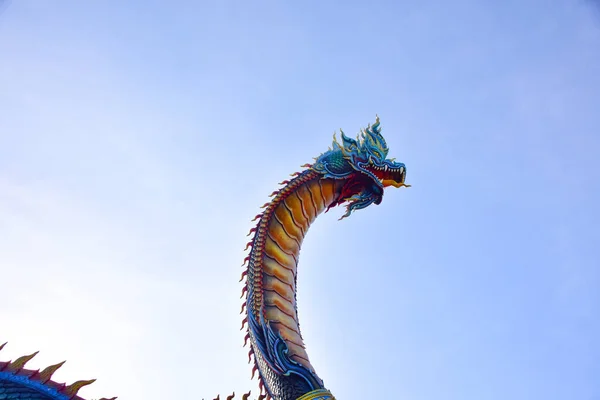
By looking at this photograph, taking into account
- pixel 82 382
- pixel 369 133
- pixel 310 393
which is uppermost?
pixel 369 133

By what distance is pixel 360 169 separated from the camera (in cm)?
1187

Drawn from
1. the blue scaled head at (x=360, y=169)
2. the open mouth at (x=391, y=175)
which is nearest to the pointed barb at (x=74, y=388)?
the blue scaled head at (x=360, y=169)

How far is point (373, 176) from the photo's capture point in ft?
39.2

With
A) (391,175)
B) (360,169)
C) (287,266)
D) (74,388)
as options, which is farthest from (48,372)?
(391,175)

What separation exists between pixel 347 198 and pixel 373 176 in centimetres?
72

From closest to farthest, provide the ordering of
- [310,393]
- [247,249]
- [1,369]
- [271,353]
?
[1,369] → [310,393] → [271,353] → [247,249]

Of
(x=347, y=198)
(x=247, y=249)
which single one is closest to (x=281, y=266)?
(x=247, y=249)

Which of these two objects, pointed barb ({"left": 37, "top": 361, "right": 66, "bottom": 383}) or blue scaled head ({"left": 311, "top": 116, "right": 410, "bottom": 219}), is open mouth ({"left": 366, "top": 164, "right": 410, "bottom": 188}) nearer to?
blue scaled head ({"left": 311, "top": 116, "right": 410, "bottom": 219})

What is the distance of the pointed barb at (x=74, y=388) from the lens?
615 centimetres

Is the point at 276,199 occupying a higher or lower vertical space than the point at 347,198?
lower

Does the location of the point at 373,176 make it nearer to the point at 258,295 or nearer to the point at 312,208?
the point at 312,208

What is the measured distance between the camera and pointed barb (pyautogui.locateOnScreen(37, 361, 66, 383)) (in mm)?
6109

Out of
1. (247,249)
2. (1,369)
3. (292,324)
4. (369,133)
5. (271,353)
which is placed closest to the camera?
(1,369)

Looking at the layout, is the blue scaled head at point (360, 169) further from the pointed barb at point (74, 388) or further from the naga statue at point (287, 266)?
the pointed barb at point (74, 388)
